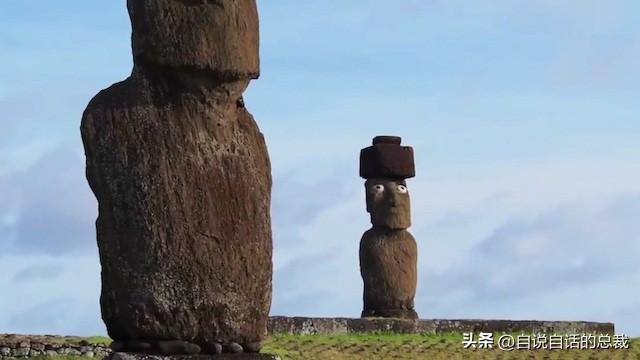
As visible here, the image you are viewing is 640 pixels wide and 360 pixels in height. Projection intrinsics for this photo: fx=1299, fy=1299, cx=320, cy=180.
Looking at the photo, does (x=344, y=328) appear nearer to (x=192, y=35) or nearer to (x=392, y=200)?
(x=392, y=200)

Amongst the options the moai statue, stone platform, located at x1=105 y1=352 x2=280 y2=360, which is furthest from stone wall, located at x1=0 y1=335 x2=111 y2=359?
stone platform, located at x1=105 y1=352 x2=280 y2=360

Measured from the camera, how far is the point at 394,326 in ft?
69.3

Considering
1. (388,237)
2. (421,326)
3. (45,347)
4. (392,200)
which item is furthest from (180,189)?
(392,200)

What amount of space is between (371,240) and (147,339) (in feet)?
48.0

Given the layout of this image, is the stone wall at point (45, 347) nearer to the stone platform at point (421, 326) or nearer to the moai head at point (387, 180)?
the stone platform at point (421, 326)

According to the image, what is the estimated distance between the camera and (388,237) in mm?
22406

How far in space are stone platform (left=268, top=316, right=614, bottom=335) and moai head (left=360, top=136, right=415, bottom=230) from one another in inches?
76.9

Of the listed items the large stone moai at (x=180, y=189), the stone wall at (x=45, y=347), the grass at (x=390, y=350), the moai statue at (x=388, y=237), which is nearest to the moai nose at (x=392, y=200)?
the moai statue at (x=388, y=237)

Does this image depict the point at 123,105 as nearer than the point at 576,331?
Yes

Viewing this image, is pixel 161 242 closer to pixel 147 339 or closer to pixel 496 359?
pixel 147 339

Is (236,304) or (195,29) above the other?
(195,29)

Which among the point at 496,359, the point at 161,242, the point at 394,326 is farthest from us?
the point at 394,326

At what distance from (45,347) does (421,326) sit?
7014 millimetres

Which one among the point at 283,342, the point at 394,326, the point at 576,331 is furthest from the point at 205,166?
the point at 576,331
